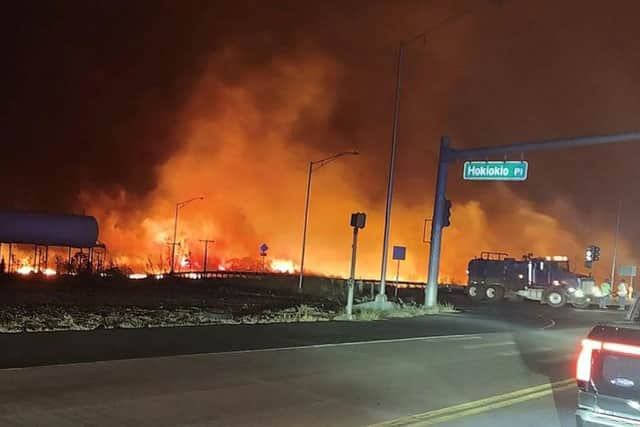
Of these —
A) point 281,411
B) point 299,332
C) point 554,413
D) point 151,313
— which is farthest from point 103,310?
point 554,413

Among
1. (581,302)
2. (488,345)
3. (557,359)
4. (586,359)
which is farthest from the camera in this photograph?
(581,302)

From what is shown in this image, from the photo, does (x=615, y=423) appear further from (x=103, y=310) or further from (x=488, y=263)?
(x=488, y=263)

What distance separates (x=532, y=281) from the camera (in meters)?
41.4

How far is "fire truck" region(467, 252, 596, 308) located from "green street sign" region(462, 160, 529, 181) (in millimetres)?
16487

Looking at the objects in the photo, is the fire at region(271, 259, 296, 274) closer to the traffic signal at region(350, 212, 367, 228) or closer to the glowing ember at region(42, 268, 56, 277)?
the glowing ember at region(42, 268, 56, 277)

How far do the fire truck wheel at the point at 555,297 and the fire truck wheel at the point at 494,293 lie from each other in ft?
9.31

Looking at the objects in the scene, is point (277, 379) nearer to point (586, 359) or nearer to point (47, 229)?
point (586, 359)

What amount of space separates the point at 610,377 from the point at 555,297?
118 feet

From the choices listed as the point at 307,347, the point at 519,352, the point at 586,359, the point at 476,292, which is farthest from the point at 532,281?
the point at 586,359

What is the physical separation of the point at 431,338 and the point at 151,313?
7720 mm

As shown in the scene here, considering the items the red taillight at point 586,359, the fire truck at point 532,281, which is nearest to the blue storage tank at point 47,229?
the fire truck at point 532,281

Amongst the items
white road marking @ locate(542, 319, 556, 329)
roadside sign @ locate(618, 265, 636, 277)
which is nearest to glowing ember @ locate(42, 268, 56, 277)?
white road marking @ locate(542, 319, 556, 329)

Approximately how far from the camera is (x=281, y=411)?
8664 mm

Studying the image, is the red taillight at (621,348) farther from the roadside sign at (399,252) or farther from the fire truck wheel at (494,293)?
the fire truck wheel at (494,293)
